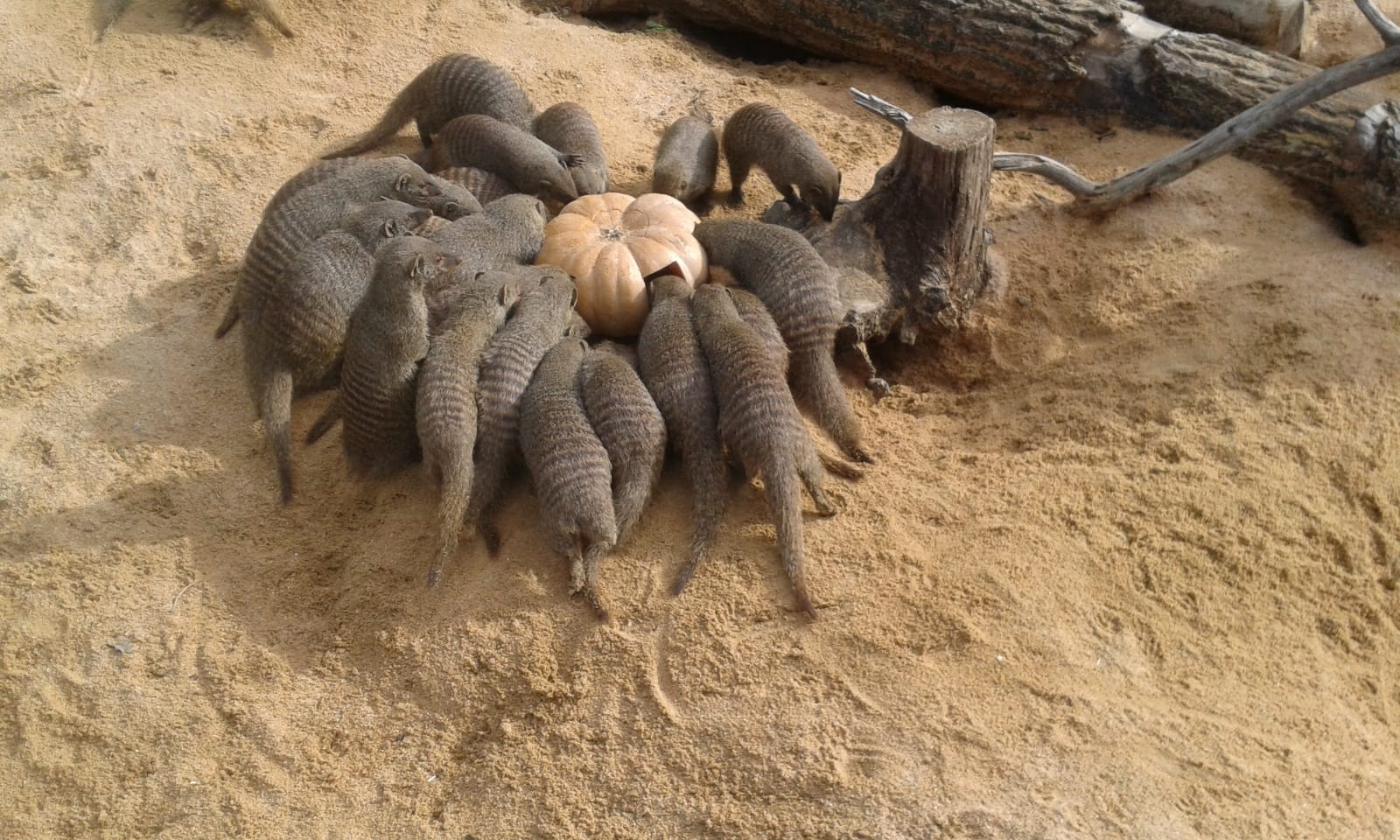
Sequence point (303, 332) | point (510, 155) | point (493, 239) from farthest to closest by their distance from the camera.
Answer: point (510, 155)
point (493, 239)
point (303, 332)

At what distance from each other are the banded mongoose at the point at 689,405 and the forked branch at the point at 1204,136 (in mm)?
1694

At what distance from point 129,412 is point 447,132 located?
2.08 meters

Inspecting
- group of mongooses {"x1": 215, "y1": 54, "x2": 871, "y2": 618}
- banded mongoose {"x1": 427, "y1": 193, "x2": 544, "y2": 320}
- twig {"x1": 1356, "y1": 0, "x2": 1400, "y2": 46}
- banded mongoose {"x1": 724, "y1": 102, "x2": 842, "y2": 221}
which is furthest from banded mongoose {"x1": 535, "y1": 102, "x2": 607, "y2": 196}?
twig {"x1": 1356, "y1": 0, "x2": 1400, "y2": 46}

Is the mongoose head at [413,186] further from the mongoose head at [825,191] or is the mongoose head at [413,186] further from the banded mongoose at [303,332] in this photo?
the mongoose head at [825,191]

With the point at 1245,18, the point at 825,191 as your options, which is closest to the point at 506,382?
the point at 825,191

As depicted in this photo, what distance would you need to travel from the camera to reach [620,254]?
4.53m

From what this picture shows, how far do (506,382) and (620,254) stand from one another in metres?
0.92

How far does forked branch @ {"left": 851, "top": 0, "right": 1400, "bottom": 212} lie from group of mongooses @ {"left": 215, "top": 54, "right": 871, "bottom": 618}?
96cm

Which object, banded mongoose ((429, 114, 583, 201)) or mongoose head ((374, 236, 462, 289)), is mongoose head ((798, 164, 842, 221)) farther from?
mongoose head ((374, 236, 462, 289))

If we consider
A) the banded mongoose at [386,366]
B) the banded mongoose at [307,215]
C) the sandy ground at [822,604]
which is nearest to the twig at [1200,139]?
the sandy ground at [822,604]

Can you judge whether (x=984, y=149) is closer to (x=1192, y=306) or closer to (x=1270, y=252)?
(x=1192, y=306)

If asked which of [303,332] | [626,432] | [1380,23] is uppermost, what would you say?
[1380,23]

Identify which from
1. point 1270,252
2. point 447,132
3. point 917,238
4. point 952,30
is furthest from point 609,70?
point 1270,252

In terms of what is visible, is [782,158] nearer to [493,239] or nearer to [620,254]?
[620,254]
